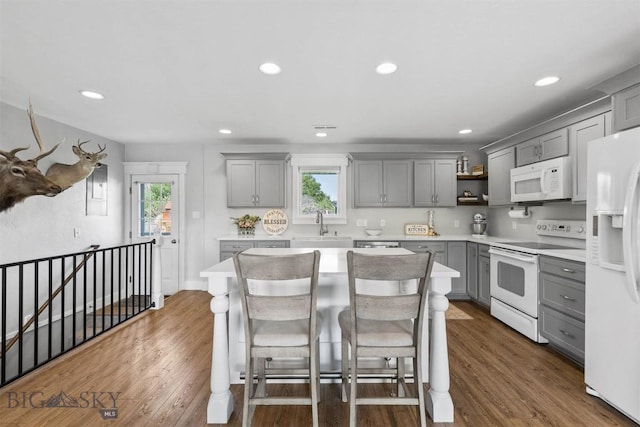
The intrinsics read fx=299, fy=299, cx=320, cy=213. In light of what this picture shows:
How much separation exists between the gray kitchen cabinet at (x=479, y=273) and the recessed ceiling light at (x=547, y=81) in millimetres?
2077

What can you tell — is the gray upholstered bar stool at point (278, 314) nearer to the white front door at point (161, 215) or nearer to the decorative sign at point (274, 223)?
the decorative sign at point (274, 223)

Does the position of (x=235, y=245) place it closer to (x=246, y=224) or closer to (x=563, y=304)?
(x=246, y=224)

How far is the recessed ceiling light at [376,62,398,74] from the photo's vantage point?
234 centimetres

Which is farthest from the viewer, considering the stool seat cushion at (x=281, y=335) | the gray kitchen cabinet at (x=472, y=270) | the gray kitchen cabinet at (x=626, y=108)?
the gray kitchen cabinet at (x=472, y=270)

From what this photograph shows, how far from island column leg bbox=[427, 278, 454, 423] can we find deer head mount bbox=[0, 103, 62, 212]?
331cm

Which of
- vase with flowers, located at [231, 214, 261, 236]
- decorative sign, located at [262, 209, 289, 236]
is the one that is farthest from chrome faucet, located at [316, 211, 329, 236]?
vase with flowers, located at [231, 214, 261, 236]

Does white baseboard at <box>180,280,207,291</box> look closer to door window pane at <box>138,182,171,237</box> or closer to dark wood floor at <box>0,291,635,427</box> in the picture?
door window pane at <box>138,182,171,237</box>

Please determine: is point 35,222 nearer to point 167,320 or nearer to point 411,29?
point 167,320

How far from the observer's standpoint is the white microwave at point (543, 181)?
122 inches

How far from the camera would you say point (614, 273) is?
189 cm

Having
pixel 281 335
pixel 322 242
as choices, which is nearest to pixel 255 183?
pixel 322 242

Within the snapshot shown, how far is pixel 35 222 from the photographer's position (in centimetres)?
350

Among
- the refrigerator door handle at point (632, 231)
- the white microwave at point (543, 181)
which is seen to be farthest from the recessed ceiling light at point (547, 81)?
the refrigerator door handle at point (632, 231)

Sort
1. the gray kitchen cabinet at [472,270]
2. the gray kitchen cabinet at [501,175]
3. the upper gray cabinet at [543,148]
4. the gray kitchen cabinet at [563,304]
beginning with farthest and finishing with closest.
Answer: the gray kitchen cabinet at [472,270] < the gray kitchen cabinet at [501,175] < the upper gray cabinet at [543,148] < the gray kitchen cabinet at [563,304]
